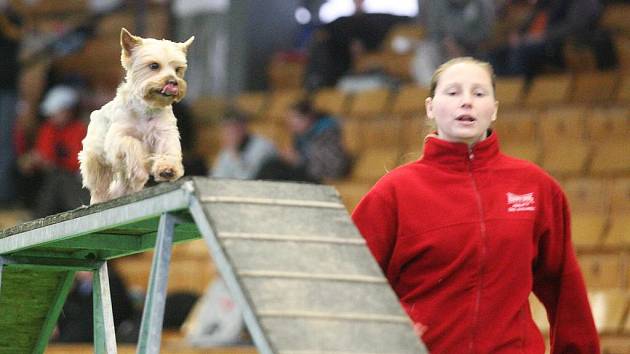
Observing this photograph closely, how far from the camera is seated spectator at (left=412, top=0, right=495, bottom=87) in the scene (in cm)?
1169

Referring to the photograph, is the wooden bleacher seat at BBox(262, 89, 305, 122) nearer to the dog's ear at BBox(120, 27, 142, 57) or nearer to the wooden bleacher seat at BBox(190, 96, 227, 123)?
the wooden bleacher seat at BBox(190, 96, 227, 123)

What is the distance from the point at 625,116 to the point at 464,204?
24.1ft

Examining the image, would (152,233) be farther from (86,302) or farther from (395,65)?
(395,65)

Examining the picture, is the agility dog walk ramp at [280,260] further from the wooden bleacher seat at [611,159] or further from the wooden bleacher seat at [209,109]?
the wooden bleacher seat at [209,109]

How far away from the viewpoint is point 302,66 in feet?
47.3

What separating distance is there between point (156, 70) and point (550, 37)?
7.94 meters

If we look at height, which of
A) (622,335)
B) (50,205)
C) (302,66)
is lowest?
(622,335)

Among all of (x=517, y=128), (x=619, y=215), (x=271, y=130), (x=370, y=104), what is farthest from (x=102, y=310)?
(x=271, y=130)

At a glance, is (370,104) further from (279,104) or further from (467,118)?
(467,118)

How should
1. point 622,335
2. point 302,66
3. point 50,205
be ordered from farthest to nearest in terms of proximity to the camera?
point 302,66 < point 50,205 < point 622,335

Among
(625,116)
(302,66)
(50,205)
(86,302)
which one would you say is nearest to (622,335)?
(625,116)

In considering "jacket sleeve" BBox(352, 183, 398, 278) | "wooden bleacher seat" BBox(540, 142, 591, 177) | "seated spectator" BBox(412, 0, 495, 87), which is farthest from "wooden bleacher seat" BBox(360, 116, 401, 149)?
"jacket sleeve" BBox(352, 183, 398, 278)

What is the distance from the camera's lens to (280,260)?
3.26 meters

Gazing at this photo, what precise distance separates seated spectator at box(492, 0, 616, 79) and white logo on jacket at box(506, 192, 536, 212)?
7628mm
